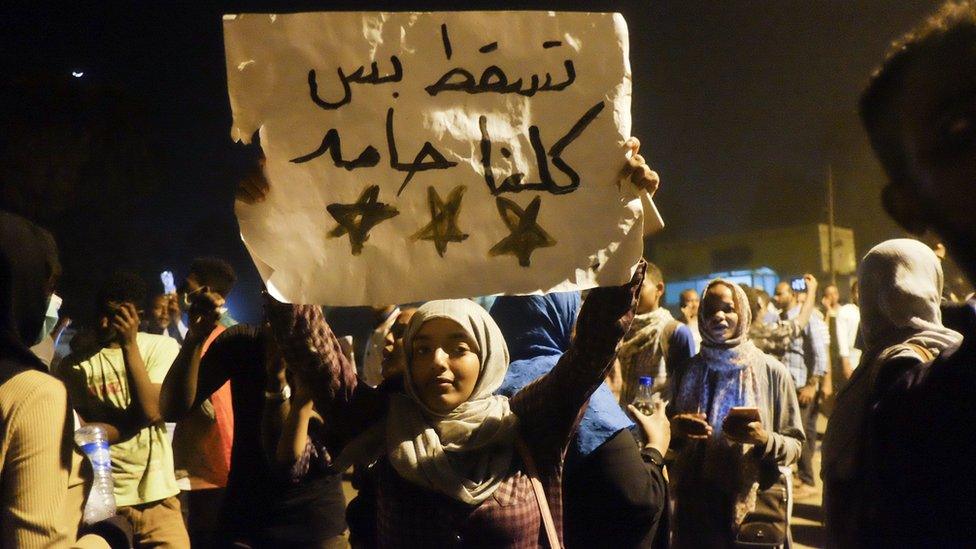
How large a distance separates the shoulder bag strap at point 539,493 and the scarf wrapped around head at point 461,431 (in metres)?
0.03

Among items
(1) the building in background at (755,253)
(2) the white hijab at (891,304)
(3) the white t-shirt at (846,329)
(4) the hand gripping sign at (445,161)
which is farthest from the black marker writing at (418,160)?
→ (1) the building in background at (755,253)

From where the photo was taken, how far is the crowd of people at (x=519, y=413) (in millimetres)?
928

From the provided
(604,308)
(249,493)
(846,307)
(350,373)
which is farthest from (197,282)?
(846,307)

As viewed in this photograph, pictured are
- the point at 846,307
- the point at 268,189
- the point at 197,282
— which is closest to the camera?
the point at 268,189

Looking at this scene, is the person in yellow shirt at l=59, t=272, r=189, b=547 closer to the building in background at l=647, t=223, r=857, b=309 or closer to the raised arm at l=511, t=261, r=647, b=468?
the raised arm at l=511, t=261, r=647, b=468

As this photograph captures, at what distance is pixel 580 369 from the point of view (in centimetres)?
200

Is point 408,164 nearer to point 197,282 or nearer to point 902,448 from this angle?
point 902,448

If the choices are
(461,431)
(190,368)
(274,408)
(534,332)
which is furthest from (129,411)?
(461,431)

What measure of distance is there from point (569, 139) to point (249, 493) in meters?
1.83

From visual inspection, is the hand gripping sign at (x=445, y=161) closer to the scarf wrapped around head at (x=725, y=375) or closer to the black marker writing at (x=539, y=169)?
the black marker writing at (x=539, y=169)

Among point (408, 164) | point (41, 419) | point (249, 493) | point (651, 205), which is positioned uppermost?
point (408, 164)

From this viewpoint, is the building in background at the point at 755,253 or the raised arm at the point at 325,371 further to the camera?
the building in background at the point at 755,253

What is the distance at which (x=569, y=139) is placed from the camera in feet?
5.94

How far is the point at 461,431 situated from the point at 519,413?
210mm
